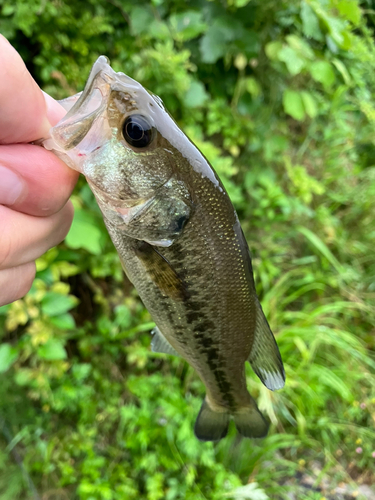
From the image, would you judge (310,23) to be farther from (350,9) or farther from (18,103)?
(18,103)

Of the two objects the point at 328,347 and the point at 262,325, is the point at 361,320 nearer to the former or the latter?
the point at 328,347

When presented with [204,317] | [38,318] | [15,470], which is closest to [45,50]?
[38,318]

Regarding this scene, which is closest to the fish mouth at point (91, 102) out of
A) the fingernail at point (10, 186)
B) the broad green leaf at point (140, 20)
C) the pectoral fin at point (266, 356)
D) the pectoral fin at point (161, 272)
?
the fingernail at point (10, 186)

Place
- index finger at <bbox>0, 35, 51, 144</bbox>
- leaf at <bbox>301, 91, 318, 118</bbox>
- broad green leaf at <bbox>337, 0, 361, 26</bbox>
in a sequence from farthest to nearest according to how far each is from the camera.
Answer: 1. leaf at <bbox>301, 91, 318, 118</bbox>
2. broad green leaf at <bbox>337, 0, 361, 26</bbox>
3. index finger at <bbox>0, 35, 51, 144</bbox>

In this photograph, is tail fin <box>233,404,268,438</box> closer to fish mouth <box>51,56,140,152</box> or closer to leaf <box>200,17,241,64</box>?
fish mouth <box>51,56,140,152</box>

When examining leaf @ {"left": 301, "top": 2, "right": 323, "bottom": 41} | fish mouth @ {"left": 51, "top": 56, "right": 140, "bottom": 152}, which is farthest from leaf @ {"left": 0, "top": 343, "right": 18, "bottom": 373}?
leaf @ {"left": 301, "top": 2, "right": 323, "bottom": 41}

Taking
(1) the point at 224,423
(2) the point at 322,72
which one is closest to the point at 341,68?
(2) the point at 322,72

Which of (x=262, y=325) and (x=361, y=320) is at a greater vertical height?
(x=262, y=325)
